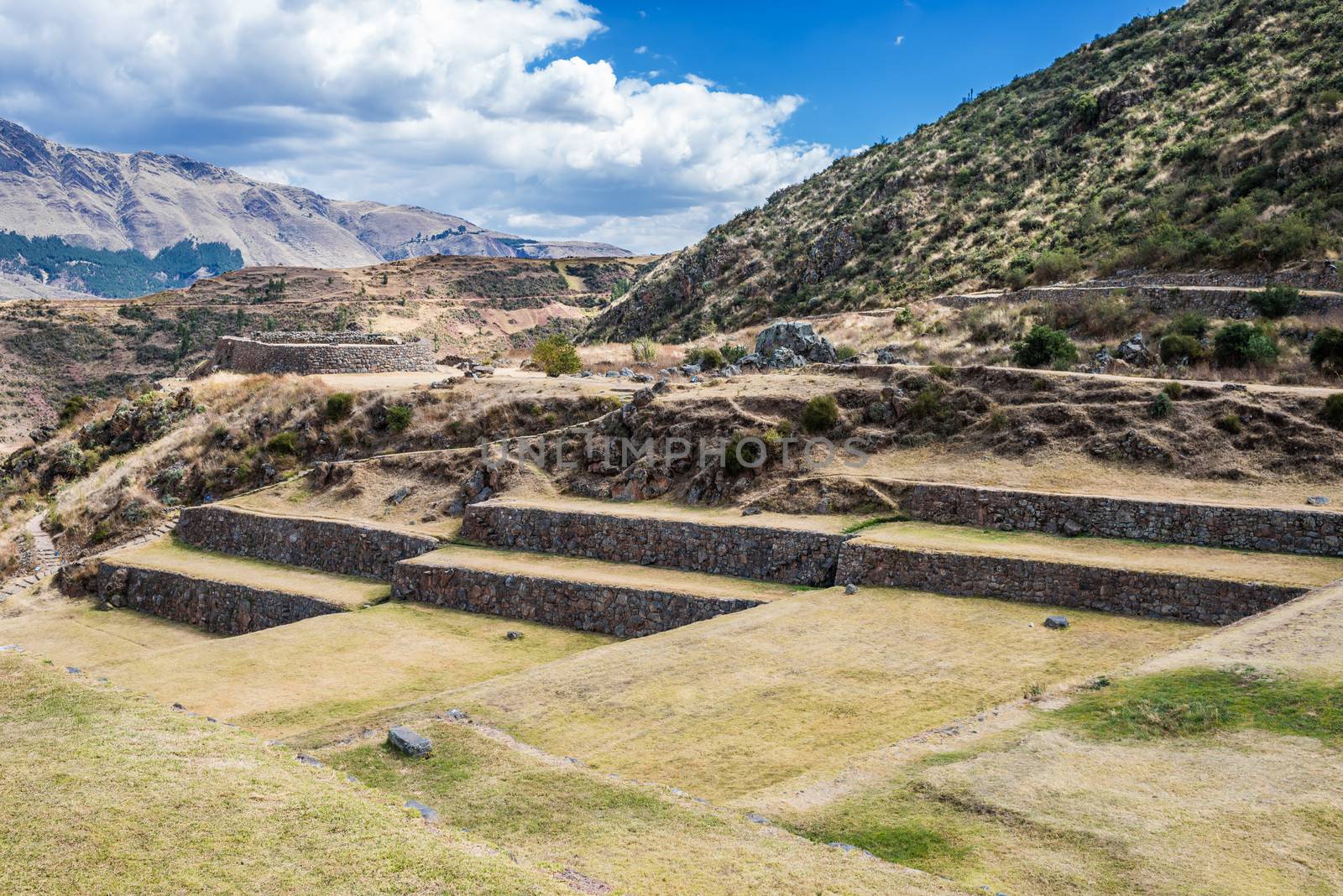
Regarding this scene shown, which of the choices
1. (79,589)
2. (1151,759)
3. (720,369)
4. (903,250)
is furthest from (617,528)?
(903,250)

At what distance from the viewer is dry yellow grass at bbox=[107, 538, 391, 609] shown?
85.1 ft

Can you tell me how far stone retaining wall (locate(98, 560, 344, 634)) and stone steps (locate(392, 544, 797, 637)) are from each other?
8.89 feet

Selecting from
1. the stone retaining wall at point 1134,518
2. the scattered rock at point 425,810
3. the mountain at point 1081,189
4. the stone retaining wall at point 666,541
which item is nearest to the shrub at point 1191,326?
the mountain at point 1081,189

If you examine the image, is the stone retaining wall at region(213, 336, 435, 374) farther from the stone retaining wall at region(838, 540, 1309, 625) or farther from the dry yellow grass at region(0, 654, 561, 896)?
the dry yellow grass at region(0, 654, 561, 896)

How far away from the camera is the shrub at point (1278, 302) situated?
32281 mm

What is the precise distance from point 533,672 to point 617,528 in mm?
8860

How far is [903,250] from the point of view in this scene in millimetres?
61906

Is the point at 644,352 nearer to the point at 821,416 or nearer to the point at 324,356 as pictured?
the point at 324,356

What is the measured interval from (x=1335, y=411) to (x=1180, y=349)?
7889 mm

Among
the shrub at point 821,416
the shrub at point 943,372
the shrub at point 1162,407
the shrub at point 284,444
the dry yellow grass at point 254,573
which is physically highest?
the shrub at point 943,372

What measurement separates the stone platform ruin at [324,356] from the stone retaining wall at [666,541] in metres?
18.6

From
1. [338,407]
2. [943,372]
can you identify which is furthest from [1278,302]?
[338,407]

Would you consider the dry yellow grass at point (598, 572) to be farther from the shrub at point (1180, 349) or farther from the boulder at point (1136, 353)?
the shrub at point (1180, 349)

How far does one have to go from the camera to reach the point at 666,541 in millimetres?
24625
